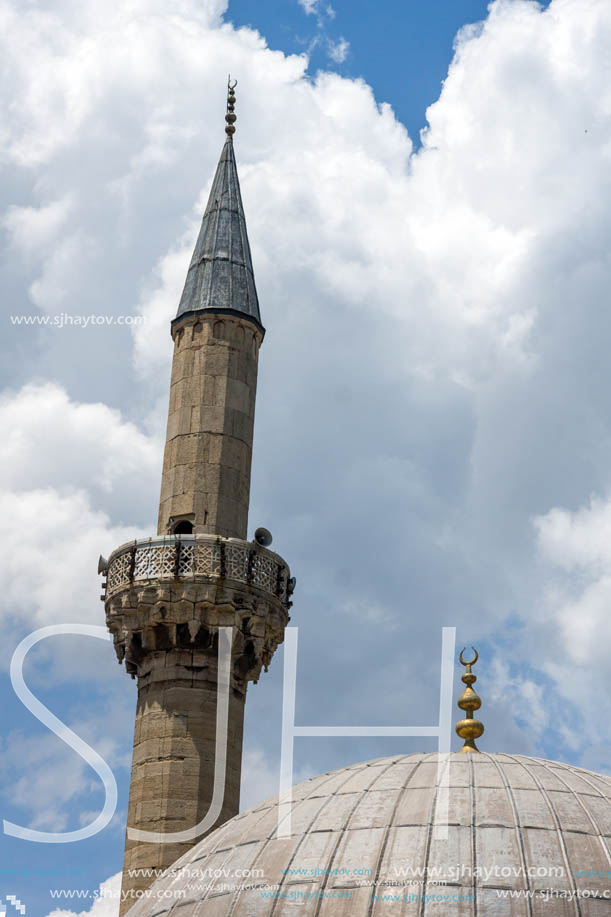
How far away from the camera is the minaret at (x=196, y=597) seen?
68.0 ft

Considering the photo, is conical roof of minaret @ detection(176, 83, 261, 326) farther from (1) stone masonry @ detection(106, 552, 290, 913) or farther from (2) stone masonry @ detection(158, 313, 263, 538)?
(1) stone masonry @ detection(106, 552, 290, 913)

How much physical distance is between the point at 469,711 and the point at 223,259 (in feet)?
32.3

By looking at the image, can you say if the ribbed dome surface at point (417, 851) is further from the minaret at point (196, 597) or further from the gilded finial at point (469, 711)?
the minaret at point (196, 597)

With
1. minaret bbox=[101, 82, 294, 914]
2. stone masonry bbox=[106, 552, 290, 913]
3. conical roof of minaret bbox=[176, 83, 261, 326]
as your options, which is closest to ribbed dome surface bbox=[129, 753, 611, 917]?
stone masonry bbox=[106, 552, 290, 913]

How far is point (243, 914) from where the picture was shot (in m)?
13.5

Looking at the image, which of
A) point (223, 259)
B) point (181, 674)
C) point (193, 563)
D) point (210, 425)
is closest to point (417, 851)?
point (181, 674)

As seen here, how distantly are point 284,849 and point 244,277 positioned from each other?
12168 mm

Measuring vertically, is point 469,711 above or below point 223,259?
below

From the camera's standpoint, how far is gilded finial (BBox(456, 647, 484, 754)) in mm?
17125

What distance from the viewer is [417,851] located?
13477 millimetres

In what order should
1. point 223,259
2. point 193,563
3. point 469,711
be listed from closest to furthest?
1. point 469,711
2. point 193,563
3. point 223,259

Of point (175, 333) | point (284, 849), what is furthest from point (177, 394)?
point (284, 849)

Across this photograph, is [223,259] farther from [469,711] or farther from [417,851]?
[417,851]

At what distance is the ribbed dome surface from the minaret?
5.15 metres
